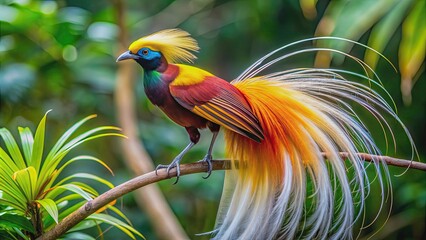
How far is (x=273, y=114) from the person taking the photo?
3.73ft

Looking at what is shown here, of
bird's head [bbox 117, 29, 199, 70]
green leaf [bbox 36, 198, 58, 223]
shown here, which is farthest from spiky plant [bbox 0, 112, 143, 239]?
bird's head [bbox 117, 29, 199, 70]

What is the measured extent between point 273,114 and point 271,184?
125 millimetres

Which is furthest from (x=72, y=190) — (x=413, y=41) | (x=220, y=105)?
(x=413, y=41)

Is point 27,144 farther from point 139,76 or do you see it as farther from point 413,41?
point 139,76

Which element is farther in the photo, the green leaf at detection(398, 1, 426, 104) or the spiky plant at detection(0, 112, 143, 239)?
the green leaf at detection(398, 1, 426, 104)

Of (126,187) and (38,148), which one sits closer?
(126,187)

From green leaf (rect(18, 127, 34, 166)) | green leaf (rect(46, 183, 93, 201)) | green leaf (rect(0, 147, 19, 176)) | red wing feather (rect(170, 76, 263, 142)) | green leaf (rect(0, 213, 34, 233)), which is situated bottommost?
green leaf (rect(0, 213, 34, 233))

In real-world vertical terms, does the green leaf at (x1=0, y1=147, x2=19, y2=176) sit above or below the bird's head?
below

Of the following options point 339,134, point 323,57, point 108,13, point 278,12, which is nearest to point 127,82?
point 108,13

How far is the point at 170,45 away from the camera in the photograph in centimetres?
113

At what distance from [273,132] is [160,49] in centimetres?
23

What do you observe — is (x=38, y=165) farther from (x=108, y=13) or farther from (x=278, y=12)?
(x=278, y=12)

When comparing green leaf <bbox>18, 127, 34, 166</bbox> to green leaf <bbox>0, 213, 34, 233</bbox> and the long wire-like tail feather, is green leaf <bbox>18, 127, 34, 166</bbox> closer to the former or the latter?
green leaf <bbox>0, 213, 34, 233</bbox>

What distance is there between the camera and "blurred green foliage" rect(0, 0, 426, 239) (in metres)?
2.41
